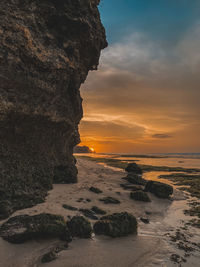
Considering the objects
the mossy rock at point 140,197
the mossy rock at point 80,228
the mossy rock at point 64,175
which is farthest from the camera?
the mossy rock at point 64,175

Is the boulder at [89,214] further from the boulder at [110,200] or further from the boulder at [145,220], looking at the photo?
the boulder at [145,220]

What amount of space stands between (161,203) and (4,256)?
32.2 ft

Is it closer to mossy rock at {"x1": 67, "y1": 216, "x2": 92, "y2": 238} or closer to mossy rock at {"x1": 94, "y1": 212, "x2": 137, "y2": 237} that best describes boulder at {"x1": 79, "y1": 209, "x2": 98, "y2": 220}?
mossy rock at {"x1": 94, "y1": 212, "x2": 137, "y2": 237}

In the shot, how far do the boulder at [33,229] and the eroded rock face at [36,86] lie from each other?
1745 millimetres

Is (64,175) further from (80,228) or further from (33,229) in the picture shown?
(33,229)

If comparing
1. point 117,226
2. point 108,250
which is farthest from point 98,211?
point 108,250

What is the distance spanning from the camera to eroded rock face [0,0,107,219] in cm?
873

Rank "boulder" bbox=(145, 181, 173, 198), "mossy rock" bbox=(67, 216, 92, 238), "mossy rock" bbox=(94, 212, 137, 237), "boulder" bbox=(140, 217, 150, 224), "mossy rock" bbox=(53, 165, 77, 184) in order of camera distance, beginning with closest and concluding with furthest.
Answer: "mossy rock" bbox=(67, 216, 92, 238), "mossy rock" bbox=(94, 212, 137, 237), "boulder" bbox=(140, 217, 150, 224), "boulder" bbox=(145, 181, 173, 198), "mossy rock" bbox=(53, 165, 77, 184)

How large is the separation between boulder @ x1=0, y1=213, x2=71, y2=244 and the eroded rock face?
5.73 feet

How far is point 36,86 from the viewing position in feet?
32.2

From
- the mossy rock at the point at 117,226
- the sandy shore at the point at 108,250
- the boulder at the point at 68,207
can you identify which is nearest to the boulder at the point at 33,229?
the sandy shore at the point at 108,250

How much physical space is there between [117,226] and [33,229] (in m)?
3.13

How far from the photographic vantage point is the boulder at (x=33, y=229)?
5.83 m

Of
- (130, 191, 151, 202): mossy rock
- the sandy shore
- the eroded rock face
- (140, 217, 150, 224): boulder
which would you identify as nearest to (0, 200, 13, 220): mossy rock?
the eroded rock face
